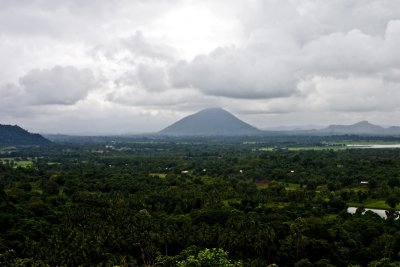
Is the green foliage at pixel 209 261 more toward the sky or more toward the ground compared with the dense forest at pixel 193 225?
more toward the sky

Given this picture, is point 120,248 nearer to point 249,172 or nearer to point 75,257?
point 75,257

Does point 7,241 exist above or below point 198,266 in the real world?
below

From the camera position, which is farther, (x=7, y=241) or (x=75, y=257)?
(x=7, y=241)

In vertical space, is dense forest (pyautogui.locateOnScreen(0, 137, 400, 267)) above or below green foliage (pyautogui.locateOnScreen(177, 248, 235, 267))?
below

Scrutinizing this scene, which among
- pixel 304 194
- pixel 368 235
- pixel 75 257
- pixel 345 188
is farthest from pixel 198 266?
pixel 345 188

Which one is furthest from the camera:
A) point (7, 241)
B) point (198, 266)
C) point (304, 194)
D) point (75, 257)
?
point (304, 194)

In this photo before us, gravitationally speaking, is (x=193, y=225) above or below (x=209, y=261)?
below

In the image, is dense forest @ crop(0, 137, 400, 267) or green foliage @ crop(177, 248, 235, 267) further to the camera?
dense forest @ crop(0, 137, 400, 267)

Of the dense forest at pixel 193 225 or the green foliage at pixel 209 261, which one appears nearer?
the green foliage at pixel 209 261

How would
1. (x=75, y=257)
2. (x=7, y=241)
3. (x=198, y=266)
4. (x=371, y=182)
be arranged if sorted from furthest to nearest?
(x=371, y=182) < (x=7, y=241) < (x=75, y=257) < (x=198, y=266)

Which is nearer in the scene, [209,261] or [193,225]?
[209,261]
